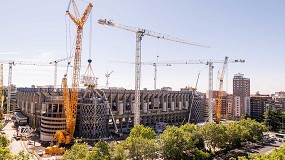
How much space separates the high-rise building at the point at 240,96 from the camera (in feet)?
505

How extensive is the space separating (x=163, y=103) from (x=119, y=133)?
3691 cm

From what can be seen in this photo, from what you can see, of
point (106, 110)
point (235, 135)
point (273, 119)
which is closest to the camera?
point (235, 135)

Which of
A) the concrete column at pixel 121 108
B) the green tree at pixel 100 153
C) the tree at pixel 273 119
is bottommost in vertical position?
the tree at pixel 273 119

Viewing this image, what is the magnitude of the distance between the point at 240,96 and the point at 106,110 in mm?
104488

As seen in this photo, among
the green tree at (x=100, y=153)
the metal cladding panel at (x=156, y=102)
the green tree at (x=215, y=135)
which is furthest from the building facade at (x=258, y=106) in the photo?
the green tree at (x=100, y=153)

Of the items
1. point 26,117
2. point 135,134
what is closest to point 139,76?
point 135,134

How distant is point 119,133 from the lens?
98.0 m

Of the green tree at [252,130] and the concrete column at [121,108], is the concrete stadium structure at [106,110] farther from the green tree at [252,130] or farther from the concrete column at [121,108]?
the green tree at [252,130]

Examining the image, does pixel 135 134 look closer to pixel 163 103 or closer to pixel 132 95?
pixel 132 95

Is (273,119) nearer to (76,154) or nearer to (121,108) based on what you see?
(121,108)

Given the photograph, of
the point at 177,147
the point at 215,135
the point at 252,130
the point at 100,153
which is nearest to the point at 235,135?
the point at 215,135

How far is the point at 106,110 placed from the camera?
298 ft

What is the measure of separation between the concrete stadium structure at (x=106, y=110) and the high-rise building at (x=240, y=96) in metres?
30.1

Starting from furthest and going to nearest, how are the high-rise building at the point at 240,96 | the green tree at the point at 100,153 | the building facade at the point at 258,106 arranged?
1. the high-rise building at the point at 240,96
2. the building facade at the point at 258,106
3. the green tree at the point at 100,153
